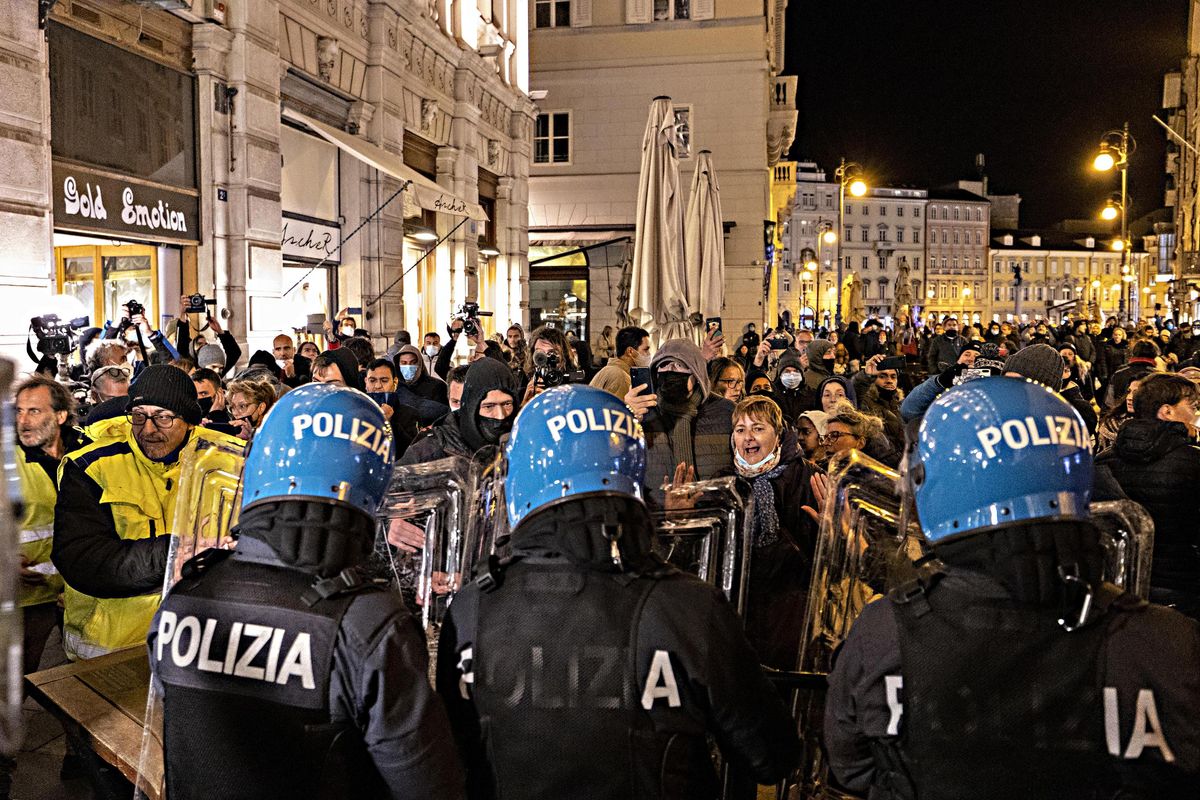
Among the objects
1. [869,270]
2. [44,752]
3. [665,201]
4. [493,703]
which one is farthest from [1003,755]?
[869,270]

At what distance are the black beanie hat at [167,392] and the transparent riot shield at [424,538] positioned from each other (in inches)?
64.8

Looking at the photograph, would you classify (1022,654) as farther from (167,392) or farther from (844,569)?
(167,392)

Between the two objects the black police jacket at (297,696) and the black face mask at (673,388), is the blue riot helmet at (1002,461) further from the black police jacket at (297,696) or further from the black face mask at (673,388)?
the black face mask at (673,388)

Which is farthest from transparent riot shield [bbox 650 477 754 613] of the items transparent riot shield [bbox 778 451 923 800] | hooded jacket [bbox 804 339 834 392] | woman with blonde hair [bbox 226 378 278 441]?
hooded jacket [bbox 804 339 834 392]

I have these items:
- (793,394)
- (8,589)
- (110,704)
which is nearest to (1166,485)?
(110,704)

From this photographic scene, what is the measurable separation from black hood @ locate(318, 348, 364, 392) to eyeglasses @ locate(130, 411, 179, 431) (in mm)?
3730

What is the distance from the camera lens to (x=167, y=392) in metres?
4.67

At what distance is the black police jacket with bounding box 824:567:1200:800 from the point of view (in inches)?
82.8

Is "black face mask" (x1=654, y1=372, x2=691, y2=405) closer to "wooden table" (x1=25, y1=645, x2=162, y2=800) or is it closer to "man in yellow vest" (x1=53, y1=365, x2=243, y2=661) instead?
"man in yellow vest" (x1=53, y1=365, x2=243, y2=661)

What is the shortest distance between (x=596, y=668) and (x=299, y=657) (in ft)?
2.13

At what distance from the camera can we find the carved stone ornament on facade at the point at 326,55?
51.8ft

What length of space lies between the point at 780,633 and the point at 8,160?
8491 mm

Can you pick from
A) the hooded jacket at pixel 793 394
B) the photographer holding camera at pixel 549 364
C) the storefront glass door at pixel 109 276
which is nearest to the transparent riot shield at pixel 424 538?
the photographer holding camera at pixel 549 364

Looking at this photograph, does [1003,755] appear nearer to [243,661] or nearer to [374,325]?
[243,661]
